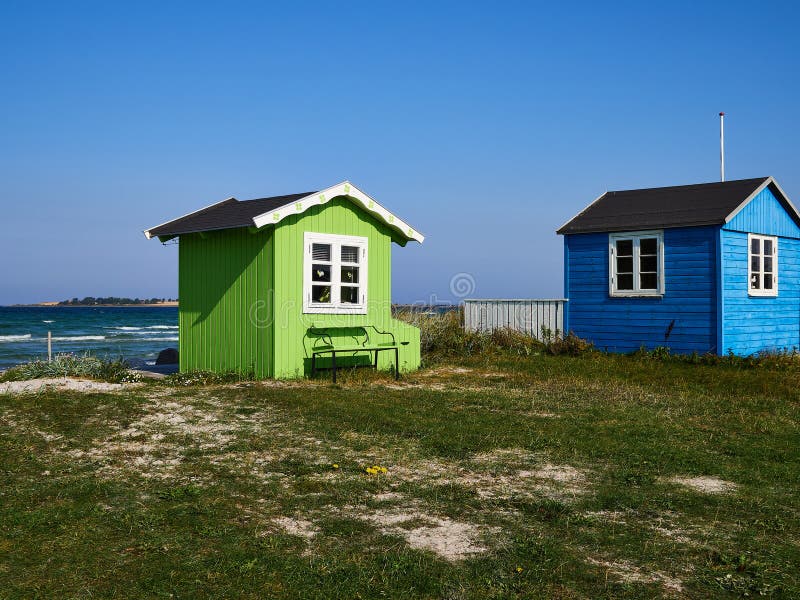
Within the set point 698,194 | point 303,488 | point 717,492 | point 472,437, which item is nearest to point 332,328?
point 472,437

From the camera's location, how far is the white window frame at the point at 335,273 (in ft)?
47.0

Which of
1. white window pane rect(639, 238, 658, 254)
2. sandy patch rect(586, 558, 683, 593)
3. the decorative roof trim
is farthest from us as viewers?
white window pane rect(639, 238, 658, 254)

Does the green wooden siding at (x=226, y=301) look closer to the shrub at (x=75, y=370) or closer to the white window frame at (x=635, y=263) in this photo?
the shrub at (x=75, y=370)

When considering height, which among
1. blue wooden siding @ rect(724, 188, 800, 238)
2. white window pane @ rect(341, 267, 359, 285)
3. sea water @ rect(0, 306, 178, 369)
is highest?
blue wooden siding @ rect(724, 188, 800, 238)

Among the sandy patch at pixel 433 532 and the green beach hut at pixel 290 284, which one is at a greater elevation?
the green beach hut at pixel 290 284

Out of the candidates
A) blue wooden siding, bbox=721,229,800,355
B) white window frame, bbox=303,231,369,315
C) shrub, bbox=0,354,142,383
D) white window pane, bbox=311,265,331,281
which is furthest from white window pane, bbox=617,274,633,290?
shrub, bbox=0,354,142,383

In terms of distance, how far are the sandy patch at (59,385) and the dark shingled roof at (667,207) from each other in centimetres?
1233

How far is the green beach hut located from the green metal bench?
0.02 m

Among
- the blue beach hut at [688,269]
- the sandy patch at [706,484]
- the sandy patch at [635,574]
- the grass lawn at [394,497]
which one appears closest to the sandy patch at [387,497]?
the grass lawn at [394,497]

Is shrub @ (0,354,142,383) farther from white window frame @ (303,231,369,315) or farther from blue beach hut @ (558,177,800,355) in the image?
blue beach hut @ (558,177,800,355)

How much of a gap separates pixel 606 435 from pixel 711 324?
33.5 feet

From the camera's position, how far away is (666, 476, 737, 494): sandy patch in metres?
6.70

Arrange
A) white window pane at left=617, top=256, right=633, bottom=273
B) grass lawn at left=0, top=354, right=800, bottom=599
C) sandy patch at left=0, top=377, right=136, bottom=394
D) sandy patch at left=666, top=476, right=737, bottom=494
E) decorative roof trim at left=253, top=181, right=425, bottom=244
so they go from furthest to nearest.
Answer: white window pane at left=617, top=256, right=633, bottom=273, decorative roof trim at left=253, top=181, right=425, bottom=244, sandy patch at left=0, top=377, right=136, bottom=394, sandy patch at left=666, top=476, right=737, bottom=494, grass lawn at left=0, top=354, right=800, bottom=599

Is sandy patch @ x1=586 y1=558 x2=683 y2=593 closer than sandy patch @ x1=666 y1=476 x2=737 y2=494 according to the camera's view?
Yes
